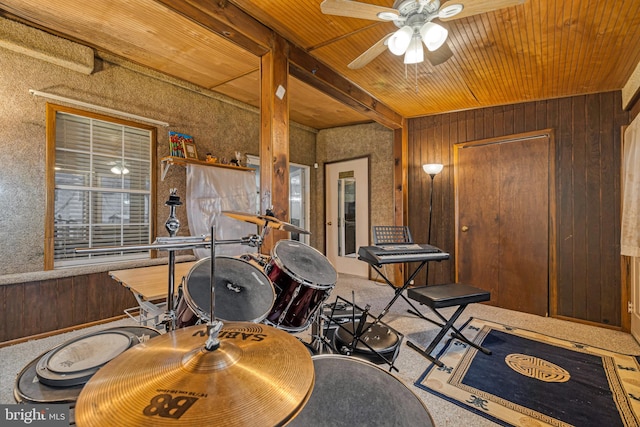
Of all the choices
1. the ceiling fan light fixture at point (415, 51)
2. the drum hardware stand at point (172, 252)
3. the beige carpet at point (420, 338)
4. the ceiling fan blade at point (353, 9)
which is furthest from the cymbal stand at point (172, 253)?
the ceiling fan light fixture at point (415, 51)

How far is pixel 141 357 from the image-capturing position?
28.1 inches

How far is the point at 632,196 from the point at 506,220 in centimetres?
114

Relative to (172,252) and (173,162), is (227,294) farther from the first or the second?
(173,162)

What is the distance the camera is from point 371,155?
4.68 meters


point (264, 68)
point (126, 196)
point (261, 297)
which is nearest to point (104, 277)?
point (126, 196)

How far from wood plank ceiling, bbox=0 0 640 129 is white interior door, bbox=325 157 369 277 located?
1665mm

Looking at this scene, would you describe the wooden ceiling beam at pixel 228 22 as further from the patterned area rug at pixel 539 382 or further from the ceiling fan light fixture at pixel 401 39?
the patterned area rug at pixel 539 382

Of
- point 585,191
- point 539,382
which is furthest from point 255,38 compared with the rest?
point 585,191

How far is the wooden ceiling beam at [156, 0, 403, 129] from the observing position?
1822 mm

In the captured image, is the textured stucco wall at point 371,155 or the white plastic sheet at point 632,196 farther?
the textured stucco wall at point 371,155

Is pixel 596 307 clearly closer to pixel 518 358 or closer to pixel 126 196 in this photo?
pixel 518 358

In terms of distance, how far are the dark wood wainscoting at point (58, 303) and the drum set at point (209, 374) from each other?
1968mm

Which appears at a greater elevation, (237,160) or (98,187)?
(237,160)

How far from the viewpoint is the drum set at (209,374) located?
1.84ft
